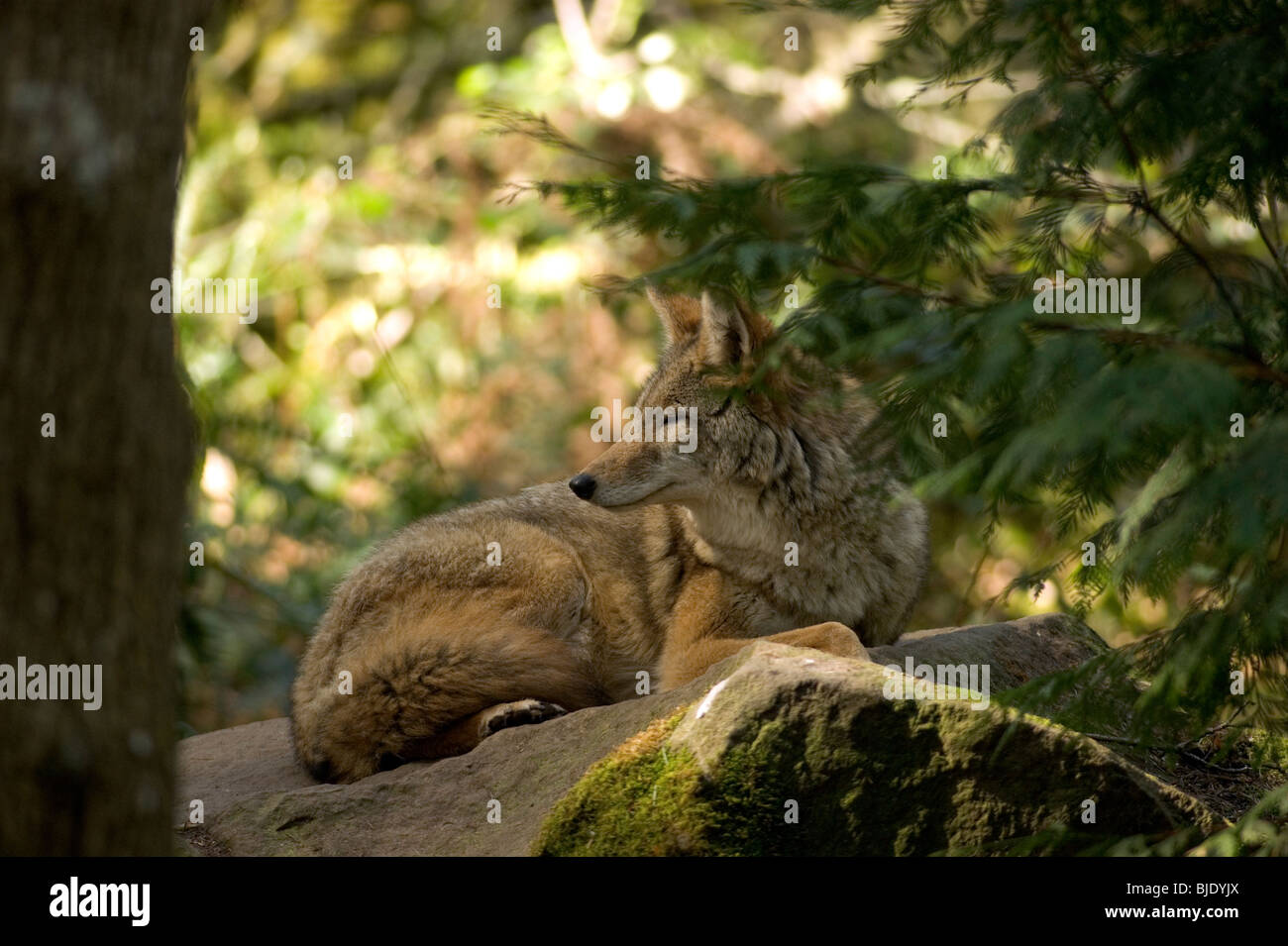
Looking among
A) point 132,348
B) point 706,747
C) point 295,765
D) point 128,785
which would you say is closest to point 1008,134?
point 706,747

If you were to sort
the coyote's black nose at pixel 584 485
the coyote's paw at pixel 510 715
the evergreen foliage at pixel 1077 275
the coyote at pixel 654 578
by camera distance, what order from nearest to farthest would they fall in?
the evergreen foliage at pixel 1077 275 < the coyote's paw at pixel 510 715 < the coyote at pixel 654 578 < the coyote's black nose at pixel 584 485

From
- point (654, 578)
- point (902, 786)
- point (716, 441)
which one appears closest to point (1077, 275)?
point (902, 786)

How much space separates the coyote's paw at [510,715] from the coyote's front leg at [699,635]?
60 cm

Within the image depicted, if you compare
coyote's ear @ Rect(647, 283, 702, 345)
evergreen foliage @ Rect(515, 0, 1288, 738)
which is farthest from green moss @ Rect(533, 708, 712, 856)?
coyote's ear @ Rect(647, 283, 702, 345)

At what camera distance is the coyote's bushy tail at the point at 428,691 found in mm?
5637

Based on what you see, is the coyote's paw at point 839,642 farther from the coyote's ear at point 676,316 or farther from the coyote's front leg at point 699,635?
the coyote's ear at point 676,316

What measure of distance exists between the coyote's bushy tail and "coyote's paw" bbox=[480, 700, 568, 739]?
39 mm

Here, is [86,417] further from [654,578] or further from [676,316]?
[676,316]

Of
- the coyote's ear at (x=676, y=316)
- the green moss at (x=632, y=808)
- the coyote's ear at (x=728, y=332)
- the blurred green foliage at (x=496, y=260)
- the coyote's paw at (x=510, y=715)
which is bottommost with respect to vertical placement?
the green moss at (x=632, y=808)

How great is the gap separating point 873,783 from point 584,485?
2401 mm

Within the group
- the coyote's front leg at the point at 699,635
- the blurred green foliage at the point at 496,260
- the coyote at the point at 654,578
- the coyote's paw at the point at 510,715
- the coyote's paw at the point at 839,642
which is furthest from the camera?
the blurred green foliage at the point at 496,260

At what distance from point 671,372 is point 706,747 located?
9.19 feet

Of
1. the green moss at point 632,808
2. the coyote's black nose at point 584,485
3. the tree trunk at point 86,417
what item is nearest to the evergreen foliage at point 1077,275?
the green moss at point 632,808

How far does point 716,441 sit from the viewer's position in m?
6.31
